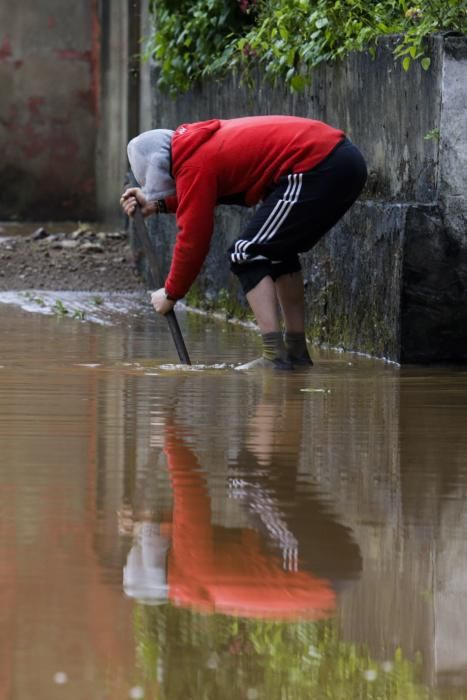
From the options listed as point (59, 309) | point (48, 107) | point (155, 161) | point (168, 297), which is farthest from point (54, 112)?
point (155, 161)

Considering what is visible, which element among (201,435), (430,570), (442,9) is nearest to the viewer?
(430,570)

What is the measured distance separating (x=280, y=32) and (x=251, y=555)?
5994 mm

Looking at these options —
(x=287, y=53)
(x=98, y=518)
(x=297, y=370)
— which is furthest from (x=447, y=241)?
(x=98, y=518)

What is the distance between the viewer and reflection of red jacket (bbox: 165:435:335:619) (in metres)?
3.24

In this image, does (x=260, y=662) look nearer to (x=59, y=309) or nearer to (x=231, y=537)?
(x=231, y=537)

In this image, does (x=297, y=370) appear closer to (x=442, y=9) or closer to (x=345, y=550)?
(x=442, y=9)

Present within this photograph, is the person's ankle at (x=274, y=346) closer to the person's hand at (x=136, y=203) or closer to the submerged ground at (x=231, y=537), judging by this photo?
the submerged ground at (x=231, y=537)

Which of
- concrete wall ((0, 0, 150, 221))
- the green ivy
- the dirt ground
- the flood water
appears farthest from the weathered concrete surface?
the flood water

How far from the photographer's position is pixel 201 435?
17.2 ft

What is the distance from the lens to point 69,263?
12.5 m

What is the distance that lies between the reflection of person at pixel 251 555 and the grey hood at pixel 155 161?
9.40 ft

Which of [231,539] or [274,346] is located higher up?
[231,539]

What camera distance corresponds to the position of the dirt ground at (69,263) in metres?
11.9

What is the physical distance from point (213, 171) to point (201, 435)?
2.18m
